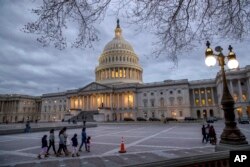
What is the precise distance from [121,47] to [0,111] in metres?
75.5

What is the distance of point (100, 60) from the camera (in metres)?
107

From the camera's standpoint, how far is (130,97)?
84375 mm

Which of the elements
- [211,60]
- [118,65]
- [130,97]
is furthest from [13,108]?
[211,60]

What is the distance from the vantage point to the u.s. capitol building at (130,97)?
6819cm

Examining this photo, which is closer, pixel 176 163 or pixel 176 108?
pixel 176 163

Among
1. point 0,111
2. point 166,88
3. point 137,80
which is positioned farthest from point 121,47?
point 0,111

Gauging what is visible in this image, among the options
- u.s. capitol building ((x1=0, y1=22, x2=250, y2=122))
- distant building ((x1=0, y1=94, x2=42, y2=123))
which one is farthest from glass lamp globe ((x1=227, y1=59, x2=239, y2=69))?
distant building ((x1=0, y1=94, x2=42, y2=123))

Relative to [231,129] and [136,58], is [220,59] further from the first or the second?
[136,58]

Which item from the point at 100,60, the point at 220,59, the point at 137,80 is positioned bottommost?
the point at 220,59

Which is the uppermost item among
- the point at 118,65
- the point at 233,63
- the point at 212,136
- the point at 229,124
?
the point at 118,65

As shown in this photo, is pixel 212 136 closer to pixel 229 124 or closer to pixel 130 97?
pixel 229 124

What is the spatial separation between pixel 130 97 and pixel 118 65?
20.9m

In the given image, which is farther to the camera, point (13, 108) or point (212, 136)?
point (13, 108)

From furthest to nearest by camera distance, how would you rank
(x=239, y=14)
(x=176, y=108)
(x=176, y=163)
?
(x=176, y=108)
(x=239, y=14)
(x=176, y=163)
